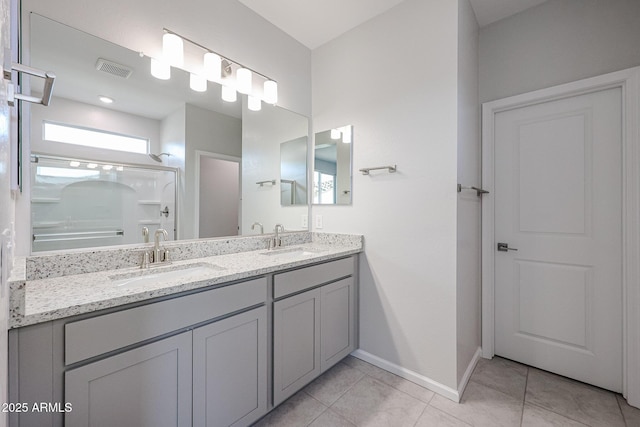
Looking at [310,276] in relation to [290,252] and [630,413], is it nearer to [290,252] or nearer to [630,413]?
[290,252]

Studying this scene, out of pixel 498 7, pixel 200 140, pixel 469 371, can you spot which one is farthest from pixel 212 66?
pixel 469 371

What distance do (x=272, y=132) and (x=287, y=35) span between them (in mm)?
842

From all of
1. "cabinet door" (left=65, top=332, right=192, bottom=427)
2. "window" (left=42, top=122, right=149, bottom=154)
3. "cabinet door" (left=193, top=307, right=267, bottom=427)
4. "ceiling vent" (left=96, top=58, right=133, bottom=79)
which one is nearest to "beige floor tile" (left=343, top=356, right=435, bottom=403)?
"cabinet door" (left=193, top=307, right=267, bottom=427)

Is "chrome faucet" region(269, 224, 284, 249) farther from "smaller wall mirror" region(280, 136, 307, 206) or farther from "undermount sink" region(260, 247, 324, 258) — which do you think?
"smaller wall mirror" region(280, 136, 307, 206)

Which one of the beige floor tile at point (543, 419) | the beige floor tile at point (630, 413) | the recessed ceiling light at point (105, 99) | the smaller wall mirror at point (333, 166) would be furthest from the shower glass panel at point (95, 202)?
the beige floor tile at point (630, 413)

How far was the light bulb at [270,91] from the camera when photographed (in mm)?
2066

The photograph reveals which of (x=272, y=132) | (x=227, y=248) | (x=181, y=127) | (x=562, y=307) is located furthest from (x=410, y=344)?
(x=181, y=127)

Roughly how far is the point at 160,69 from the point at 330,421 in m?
2.23

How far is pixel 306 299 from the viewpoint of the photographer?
1672 millimetres

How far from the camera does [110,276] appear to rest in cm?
124

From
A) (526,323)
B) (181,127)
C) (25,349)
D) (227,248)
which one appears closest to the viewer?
(25,349)

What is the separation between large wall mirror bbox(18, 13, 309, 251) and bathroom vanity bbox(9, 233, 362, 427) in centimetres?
21

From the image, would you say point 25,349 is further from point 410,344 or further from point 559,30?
point 559,30

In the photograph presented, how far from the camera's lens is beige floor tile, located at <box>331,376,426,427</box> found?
4.97 ft
